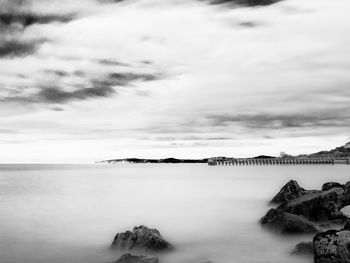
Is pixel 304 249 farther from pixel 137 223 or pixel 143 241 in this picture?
pixel 137 223

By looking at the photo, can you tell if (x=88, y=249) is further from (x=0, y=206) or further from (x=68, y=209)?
(x=0, y=206)

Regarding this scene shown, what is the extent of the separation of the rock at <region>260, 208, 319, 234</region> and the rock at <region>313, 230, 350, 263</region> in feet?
13.7

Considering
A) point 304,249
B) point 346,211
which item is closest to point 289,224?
point 304,249

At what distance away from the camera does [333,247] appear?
23.6ft

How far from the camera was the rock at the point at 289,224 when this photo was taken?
453 inches

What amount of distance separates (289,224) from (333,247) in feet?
15.2

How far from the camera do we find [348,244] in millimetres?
7059

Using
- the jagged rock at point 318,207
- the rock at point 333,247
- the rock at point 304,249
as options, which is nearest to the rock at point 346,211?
the jagged rock at point 318,207

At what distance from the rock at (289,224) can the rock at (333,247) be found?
13.7ft

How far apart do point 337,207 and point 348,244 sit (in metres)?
7.15

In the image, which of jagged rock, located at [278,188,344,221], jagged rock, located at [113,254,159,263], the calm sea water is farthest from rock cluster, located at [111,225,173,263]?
jagged rock, located at [278,188,344,221]

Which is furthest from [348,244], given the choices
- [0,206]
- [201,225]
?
[0,206]

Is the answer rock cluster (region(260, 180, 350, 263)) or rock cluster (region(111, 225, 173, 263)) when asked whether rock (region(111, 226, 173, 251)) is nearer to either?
rock cluster (region(111, 225, 173, 263))

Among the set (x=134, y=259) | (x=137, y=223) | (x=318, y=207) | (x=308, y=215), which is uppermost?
(x=318, y=207)
